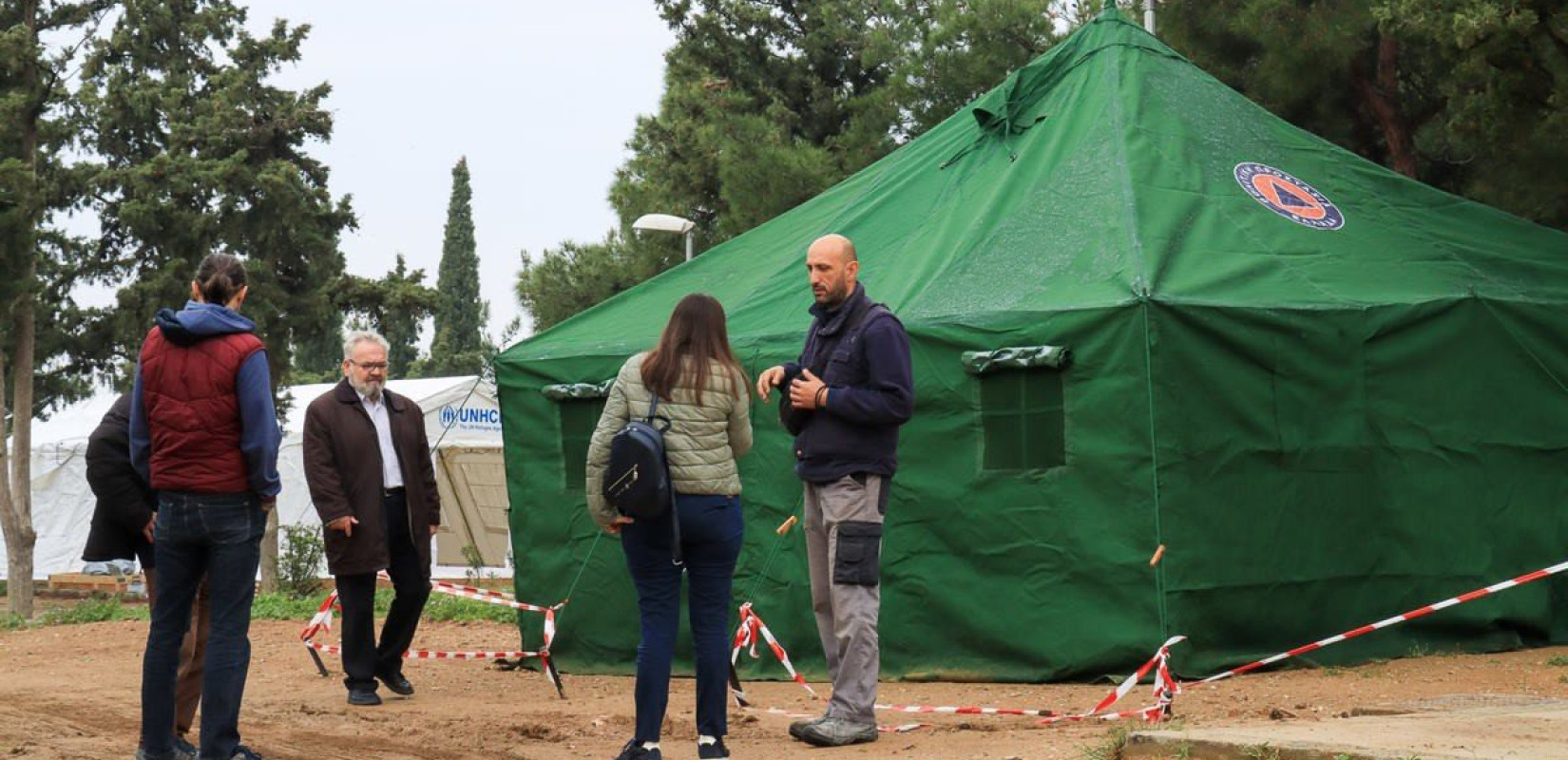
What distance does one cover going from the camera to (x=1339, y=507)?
823cm

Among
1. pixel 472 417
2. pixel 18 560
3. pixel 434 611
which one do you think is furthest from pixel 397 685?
pixel 472 417

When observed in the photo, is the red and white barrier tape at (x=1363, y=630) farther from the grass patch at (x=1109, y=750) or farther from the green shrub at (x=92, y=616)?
the green shrub at (x=92, y=616)

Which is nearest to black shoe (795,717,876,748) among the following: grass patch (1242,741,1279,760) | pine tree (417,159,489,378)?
grass patch (1242,741,1279,760)

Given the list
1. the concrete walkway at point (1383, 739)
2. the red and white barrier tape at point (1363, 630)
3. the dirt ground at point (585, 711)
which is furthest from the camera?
the red and white barrier tape at point (1363, 630)

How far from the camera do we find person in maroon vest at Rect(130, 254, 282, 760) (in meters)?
5.55

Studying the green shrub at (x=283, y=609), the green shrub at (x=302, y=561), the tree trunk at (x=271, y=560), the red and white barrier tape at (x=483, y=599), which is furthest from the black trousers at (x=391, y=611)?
the tree trunk at (x=271, y=560)

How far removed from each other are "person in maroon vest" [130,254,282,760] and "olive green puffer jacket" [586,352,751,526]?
997 mm

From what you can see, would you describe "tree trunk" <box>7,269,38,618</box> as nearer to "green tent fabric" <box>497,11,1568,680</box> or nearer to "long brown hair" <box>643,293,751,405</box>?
"green tent fabric" <box>497,11,1568,680</box>

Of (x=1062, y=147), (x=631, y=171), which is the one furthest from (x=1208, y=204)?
(x=631, y=171)

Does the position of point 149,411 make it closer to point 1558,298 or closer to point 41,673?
point 41,673

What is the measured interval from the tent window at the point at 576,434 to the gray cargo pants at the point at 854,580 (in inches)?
132

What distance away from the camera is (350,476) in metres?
8.12

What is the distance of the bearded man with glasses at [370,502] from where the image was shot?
26.5 ft

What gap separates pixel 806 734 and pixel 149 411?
7.83 feet
